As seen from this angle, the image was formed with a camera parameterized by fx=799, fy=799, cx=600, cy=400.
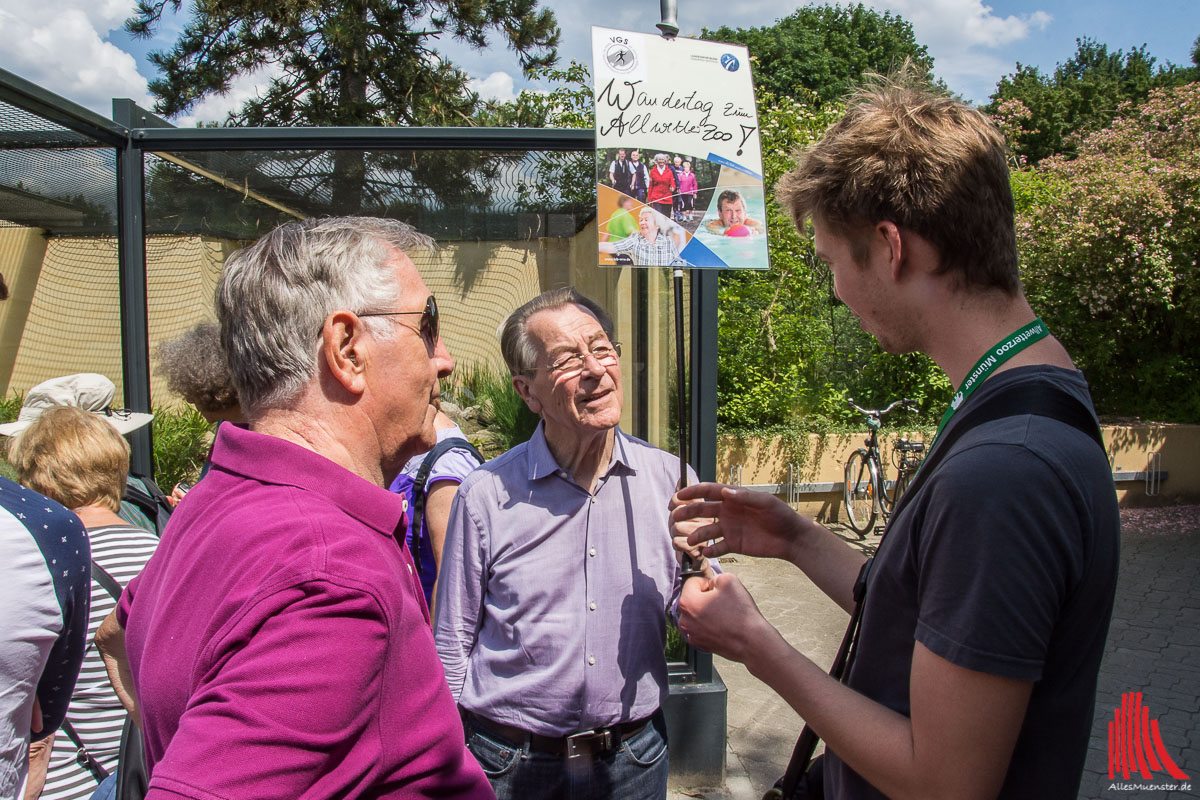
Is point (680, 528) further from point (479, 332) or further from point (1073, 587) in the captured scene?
point (479, 332)

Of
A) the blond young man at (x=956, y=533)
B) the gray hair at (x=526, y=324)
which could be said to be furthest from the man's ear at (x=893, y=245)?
the gray hair at (x=526, y=324)

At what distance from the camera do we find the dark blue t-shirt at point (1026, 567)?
3.37 feet

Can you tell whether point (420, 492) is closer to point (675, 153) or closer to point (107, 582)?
point (107, 582)

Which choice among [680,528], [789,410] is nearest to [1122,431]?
[789,410]

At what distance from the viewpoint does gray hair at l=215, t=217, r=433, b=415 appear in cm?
117

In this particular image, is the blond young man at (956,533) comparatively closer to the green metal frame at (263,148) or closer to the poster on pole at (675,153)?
the poster on pole at (675,153)

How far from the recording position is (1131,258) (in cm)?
995

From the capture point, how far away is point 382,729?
36.5 inches

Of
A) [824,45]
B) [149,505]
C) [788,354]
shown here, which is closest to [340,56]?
[788,354]

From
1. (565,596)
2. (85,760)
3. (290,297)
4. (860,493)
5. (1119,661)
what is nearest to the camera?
(290,297)

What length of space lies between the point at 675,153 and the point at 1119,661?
4905 mm

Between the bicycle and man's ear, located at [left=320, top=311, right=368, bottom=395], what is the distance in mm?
7304

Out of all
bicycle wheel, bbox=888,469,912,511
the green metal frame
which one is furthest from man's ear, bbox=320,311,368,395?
bicycle wheel, bbox=888,469,912,511

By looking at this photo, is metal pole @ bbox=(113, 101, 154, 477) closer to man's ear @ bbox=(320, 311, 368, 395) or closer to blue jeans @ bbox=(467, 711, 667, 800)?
blue jeans @ bbox=(467, 711, 667, 800)
